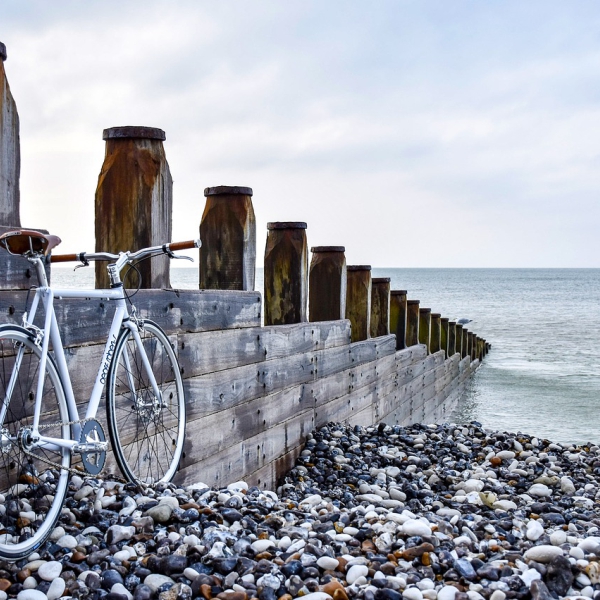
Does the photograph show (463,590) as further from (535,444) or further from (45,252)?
(535,444)

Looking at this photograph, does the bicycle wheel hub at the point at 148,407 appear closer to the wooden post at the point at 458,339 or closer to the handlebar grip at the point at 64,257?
the handlebar grip at the point at 64,257

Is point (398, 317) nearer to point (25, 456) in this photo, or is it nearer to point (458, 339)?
point (25, 456)

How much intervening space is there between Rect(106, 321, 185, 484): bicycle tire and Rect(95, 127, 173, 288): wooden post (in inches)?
16.5

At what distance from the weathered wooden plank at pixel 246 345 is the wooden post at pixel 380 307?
2.23 metres

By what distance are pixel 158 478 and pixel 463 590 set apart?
1.88 meters

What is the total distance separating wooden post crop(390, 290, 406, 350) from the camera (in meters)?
9.65

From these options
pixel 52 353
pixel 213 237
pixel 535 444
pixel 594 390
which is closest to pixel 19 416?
pixel 52 353

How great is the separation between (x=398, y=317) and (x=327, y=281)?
2848mm

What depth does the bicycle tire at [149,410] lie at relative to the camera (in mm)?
3723

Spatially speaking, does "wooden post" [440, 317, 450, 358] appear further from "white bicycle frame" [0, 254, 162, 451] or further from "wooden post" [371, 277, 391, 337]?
"white bicycle frame" [0, 254, 162, 451]

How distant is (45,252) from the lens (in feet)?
9.51

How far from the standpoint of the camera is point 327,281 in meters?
7.02

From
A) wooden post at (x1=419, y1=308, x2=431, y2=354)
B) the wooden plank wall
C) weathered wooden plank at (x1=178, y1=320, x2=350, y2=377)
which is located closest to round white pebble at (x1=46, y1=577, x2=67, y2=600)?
the wooden plank wall

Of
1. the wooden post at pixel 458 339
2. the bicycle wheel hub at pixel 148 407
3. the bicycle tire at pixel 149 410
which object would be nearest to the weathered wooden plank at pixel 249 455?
the bicycle tire at pixel 149 410
